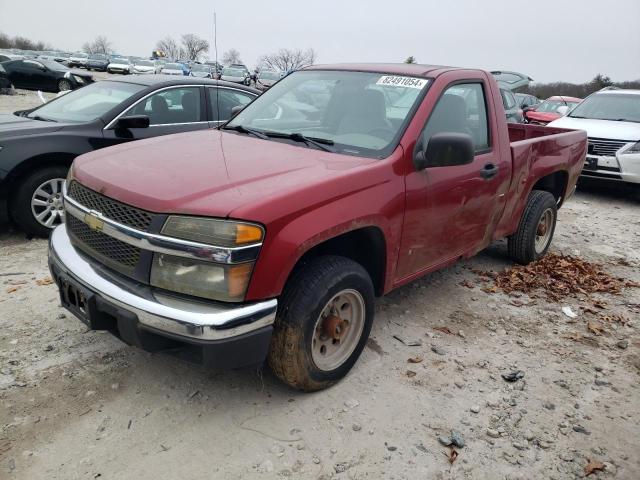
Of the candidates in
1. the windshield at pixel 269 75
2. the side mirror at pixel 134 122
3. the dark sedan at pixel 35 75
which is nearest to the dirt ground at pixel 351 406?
the side mirror at pixel 134 122

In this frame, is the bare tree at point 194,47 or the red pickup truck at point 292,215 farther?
the bare tree at point 194,47

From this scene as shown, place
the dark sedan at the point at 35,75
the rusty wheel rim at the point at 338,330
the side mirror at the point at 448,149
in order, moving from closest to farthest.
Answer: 1. the rusty wheel rim at the point at 338,330
2. the side mirror at the point at 448,149
3. the dark sedan at the point at 35,75

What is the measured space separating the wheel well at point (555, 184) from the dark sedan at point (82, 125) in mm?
3642

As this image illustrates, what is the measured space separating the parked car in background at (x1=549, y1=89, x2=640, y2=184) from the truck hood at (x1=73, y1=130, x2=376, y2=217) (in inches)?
278

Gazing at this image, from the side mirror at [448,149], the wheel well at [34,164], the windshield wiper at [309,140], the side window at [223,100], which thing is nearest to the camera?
the side mirror at [448,149]

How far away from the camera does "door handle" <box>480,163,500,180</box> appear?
3.76 meters

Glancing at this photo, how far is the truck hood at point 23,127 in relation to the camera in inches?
193

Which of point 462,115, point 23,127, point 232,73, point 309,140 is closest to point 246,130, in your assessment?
point 309,140

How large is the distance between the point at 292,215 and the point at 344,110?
1.35m

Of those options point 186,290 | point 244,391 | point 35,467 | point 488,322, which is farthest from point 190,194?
point 488,322

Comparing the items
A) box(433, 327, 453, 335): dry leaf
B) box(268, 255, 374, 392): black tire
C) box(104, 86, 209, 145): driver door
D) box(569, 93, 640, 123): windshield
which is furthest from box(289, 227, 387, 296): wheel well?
box(569, 93, 640, 123): windshield

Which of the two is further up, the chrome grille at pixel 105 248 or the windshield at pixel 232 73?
the windshield at pixel 232 73

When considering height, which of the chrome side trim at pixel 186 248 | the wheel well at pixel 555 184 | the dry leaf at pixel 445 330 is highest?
the chrome side trim at pixel 186 248

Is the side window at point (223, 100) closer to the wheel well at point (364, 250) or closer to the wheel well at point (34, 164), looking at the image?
the wheel well at point (34, 164)
